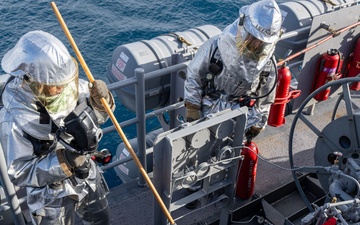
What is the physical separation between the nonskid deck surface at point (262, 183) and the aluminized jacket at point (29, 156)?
1032 mm

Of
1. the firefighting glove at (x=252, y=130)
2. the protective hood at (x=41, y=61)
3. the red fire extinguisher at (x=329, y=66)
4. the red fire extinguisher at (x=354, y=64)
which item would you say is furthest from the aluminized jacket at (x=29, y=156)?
the red fire extinguisher at (x=354, y=64)

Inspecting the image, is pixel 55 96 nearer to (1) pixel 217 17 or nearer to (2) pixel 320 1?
(2) pixel 320 1

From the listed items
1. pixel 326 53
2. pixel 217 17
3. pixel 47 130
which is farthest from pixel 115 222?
pixel 217 17

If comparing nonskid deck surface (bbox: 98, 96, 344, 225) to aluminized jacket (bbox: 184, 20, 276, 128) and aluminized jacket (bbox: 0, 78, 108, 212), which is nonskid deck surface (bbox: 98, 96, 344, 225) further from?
aluminized jacket (bbox: 0, 78, 108, 212)

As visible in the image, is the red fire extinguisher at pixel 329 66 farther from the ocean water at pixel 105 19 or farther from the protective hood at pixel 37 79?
the ocean water at pixel 105 19

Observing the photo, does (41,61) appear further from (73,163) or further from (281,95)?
(281,95)

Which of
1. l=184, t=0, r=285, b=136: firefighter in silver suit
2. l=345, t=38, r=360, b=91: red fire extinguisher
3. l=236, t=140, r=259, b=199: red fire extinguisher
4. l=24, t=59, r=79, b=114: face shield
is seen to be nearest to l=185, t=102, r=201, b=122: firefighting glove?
l=184, t=0, r=285, b=136: firefighter in silver suit

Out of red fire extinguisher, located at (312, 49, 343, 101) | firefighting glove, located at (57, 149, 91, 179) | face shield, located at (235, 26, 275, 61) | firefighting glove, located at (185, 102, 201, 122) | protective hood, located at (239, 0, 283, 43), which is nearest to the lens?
firefighting glove, located at (57, 149, 91, 179)

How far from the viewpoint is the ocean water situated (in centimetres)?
1373

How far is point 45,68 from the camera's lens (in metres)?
3.06

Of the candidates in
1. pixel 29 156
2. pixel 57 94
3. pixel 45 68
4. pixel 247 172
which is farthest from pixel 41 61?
pixel 247 172

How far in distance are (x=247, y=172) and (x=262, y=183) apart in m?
0.66

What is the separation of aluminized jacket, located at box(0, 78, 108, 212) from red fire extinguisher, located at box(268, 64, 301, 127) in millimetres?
2842

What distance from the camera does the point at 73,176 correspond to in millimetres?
3609
